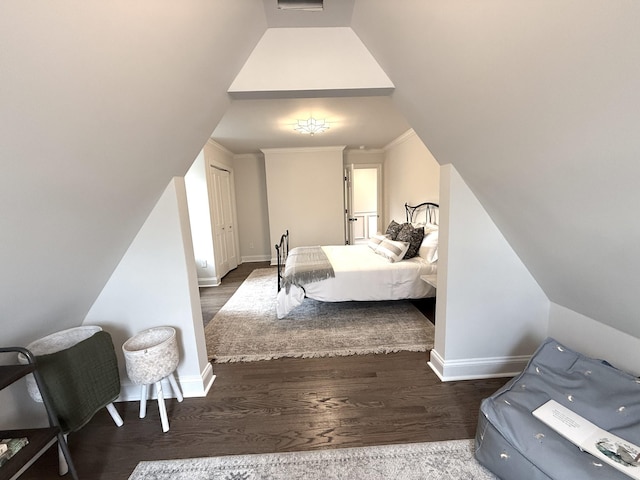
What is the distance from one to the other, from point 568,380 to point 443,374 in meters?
0.83

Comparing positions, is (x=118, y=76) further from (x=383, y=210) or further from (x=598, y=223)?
(x=383, y=210)

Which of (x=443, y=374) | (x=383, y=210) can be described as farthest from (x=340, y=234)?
(x=443, y=374)

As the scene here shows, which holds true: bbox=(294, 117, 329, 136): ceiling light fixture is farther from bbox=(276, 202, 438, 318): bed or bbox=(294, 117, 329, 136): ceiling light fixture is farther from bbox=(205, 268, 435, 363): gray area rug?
bbox=(205, 268, 435, 363): gray area rug

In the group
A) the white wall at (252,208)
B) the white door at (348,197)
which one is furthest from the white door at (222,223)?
the white door at (348,197)

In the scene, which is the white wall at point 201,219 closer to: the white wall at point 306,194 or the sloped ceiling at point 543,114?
the white wall at point 306,194

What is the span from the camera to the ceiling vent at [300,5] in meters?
1.49

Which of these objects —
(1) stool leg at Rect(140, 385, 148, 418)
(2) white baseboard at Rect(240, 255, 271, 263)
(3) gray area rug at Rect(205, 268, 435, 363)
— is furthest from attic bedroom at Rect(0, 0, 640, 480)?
(2) white baseboard at Rect(240, 255, 271, 263)

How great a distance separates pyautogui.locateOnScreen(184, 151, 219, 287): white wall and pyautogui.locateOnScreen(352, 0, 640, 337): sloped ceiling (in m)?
3.59

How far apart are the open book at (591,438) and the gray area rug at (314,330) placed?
4.02 ft

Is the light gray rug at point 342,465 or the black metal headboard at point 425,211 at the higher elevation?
the black metal headboard at point 425,211

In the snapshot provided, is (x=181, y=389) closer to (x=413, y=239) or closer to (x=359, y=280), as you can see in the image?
(x=359, y=280)

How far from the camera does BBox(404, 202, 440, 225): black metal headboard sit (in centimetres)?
399

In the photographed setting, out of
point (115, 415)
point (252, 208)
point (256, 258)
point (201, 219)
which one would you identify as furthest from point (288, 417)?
point (252, 208)

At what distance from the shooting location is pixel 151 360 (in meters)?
1.63
